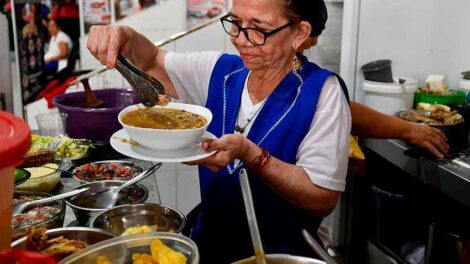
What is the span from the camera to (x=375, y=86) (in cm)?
310

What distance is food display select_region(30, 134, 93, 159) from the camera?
221 centimetres

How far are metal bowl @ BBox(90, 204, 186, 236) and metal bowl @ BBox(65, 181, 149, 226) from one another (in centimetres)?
5

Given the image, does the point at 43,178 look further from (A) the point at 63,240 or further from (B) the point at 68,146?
(A) the point at 63,240

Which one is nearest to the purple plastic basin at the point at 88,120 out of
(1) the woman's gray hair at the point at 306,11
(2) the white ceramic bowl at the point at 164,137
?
(2) the white ceramic bowl at the point at 164,137

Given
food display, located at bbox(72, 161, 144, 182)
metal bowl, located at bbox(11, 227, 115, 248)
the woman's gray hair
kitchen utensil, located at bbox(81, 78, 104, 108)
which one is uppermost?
the woman's gray hair

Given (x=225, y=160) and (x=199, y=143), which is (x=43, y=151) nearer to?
(x=199, y=143)

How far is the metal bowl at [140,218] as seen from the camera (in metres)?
1.50

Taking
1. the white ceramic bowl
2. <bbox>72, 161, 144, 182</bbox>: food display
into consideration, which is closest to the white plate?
the white ceramic bowl

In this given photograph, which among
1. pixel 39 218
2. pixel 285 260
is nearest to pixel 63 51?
pixel 39 218

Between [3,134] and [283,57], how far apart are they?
1107mm

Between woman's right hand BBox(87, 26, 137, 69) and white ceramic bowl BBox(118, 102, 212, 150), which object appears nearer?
white ceramic bowl BBox(118, 102, 212, 150)

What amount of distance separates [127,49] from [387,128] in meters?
1.11

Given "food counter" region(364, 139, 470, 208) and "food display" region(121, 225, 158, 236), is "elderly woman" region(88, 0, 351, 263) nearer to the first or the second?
"food display" region(121, 225, 158, 236)

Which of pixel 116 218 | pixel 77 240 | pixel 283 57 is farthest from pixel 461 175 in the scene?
pixel 77 240
